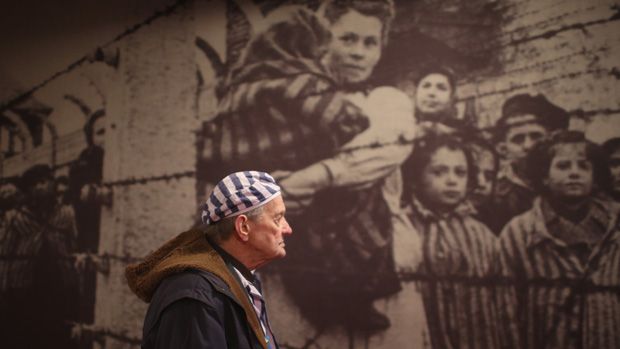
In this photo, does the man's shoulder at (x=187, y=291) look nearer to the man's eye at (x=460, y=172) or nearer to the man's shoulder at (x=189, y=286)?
the man's shoulder at (x=189, y=286)

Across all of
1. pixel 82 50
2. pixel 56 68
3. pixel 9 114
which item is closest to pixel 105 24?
pixel 82 50

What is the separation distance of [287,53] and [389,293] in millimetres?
1461

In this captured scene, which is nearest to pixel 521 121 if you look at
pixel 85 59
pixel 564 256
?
pixel 564 256

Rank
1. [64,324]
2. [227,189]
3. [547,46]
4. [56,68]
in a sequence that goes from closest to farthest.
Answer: [227,189] < [547,46] < [64,324] < [56,68]

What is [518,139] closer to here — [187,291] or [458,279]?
[458,279]

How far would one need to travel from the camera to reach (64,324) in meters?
3.29

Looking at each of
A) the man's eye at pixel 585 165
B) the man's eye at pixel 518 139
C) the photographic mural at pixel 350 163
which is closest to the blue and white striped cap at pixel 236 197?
the photographic mural at pixel 350 163

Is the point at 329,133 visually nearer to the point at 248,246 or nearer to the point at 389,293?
the point at 389,293

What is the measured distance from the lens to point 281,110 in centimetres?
291

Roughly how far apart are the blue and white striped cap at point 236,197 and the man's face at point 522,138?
131 cm

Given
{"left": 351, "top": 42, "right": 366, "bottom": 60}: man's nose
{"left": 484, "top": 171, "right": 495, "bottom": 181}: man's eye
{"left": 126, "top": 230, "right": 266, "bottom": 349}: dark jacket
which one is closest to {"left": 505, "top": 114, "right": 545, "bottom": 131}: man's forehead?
{"left": 484, "top": 171, "right": 495, "bottom": 181}: man's eye

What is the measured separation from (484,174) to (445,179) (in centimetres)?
19

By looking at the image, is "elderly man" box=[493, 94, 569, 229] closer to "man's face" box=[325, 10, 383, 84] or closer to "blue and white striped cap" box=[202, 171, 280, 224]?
"man's face" box=[325, 10, 383, 84]

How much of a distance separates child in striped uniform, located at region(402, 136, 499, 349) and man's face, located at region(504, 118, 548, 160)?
191 millimetres
